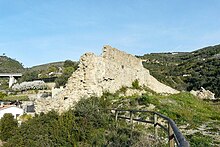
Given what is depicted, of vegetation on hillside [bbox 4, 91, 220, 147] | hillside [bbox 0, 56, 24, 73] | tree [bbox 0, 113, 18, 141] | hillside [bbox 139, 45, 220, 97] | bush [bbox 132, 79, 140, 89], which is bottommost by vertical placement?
tree [bbox 0, 113, 18, 141]

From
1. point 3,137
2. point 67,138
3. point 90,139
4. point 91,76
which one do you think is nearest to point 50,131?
point 67,138

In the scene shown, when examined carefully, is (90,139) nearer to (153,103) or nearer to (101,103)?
(101,103)

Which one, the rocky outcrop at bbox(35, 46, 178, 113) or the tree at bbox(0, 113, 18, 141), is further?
the tree at bbox(0, 113, 18, 141)

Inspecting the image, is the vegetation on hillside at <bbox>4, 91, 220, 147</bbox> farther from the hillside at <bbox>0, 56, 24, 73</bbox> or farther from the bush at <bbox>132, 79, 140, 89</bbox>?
the hillside at <bbox>0, 56, 24, 73</bbox>

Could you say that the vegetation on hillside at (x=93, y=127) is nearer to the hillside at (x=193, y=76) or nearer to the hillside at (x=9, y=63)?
the hillside at (x=193, y=76)

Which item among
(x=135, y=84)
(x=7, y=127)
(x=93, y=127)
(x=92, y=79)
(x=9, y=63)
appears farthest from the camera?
(x=9, y=63)

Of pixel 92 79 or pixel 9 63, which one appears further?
pixel 9 63

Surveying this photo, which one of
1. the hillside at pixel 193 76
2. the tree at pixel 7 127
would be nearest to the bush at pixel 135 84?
the tree at pixel 7 127

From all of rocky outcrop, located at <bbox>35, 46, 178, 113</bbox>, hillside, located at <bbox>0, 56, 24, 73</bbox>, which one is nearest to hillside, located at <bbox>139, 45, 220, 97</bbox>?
rocky outcrop, located at <bbox>35, 46, 178, 113</bbox>

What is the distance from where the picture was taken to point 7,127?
622 inches

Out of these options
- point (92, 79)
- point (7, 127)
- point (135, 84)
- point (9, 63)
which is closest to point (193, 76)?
point (135, 84)

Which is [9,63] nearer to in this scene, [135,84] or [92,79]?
[135,84]

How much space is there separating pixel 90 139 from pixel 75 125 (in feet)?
3.96

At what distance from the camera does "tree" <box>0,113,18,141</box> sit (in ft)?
48.9
